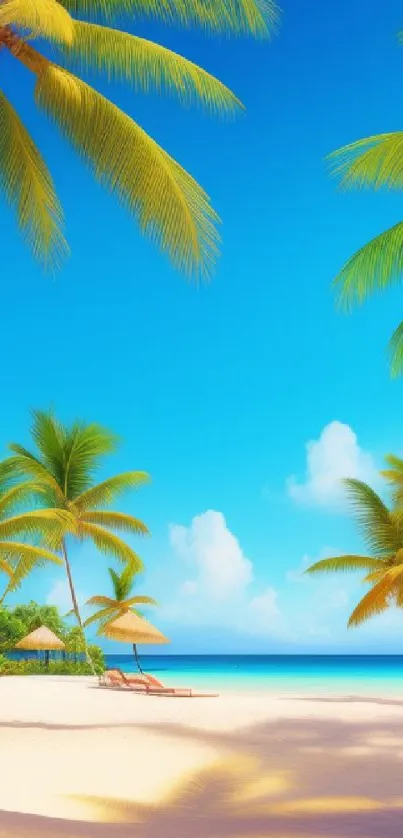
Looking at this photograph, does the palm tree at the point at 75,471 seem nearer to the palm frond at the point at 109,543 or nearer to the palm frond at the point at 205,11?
the palm frond at the point at 109,543

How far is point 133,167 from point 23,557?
12.4 m

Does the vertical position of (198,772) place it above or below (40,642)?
below

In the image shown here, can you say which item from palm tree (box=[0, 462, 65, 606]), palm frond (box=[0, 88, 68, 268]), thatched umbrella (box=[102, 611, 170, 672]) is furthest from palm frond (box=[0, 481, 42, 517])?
palm frond (box=[0, 88, 68, 268])

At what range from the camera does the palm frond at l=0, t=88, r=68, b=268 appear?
810 cm

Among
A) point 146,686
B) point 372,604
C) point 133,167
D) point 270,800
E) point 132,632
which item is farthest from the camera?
point 132,632

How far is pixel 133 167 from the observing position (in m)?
7.59

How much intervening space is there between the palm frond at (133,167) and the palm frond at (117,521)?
44.6 ft

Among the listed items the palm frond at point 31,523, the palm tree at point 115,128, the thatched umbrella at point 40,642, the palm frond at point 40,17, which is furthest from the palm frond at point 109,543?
the palm frond at point 40,17

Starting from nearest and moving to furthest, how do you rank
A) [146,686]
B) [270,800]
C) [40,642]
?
[270,800] < [146,686] < [40,642]

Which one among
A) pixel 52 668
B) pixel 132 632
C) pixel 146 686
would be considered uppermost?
pixel 132 632

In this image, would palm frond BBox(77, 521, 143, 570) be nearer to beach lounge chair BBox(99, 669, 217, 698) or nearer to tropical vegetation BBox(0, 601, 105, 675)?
beach lounge chair BBox(99, 669, 217, 698)

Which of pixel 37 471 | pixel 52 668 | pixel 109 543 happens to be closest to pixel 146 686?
pixel 109 543

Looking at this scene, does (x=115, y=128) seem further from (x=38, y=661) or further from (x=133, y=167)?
(x=38, y=661)

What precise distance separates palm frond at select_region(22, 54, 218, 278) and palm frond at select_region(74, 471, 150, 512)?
14123mm
